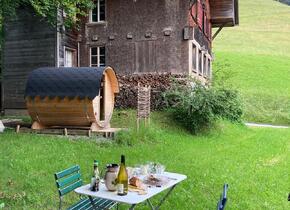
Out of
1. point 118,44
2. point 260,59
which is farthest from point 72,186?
point 260,59

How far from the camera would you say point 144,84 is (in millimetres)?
19375

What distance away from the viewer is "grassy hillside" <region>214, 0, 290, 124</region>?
29.2 metres

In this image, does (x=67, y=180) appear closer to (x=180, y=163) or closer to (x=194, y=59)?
(x=180, y=163)

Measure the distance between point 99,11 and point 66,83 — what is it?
27.2 feet

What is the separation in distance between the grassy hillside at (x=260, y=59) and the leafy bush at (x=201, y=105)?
9.55 meters

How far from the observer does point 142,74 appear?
19.8 metres

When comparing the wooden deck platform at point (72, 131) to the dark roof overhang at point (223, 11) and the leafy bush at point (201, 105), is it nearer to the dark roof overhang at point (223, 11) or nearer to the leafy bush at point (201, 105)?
the leafy bush at point (201, 105)

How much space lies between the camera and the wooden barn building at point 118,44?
19.5 m

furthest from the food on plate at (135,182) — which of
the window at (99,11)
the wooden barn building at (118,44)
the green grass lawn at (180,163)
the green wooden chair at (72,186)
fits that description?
the window at (99,11)

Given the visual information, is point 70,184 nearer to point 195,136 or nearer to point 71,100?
point 71,100

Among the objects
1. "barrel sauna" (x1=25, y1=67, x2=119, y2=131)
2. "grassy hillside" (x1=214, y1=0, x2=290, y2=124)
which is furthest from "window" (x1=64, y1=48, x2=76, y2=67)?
"grassy hillside" (x1=214, y1=0, x2=290, y2=124)

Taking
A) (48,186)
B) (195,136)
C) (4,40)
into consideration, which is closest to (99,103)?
(195,136)

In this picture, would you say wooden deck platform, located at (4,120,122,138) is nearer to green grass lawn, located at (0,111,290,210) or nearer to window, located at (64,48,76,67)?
green grass lawn, located at (0,111,290,210)

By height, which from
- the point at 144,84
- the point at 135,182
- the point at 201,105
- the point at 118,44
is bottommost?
the point at 135,182
